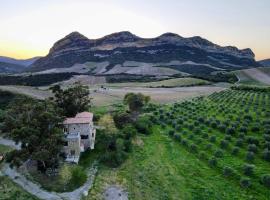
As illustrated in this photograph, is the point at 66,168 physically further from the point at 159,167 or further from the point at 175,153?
the point at 175,153

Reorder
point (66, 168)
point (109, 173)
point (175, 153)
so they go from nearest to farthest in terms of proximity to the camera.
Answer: point (66, 168) < point (109, 173) < point (175, 153)

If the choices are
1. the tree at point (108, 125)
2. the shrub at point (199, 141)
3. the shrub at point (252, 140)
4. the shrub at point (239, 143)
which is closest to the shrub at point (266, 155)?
the shrub at point (239, 143)

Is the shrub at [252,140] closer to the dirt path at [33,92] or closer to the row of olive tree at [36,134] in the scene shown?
the row of olive tree at [36,134]

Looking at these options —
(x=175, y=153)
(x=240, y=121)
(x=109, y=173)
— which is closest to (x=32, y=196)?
(x=109, y=173)

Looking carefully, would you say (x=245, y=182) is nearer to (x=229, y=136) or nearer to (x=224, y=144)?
(x=224, y=144)

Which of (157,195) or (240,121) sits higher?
(240,121)

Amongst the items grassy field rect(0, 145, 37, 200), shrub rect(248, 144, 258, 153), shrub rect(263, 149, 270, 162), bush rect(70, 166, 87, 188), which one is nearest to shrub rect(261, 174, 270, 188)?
shrub rect(263, 149, 270, 162)

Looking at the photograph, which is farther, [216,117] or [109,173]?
[216,117]

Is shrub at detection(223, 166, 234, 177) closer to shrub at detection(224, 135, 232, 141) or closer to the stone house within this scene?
shrub at detection(224, 135, 232, 141)
